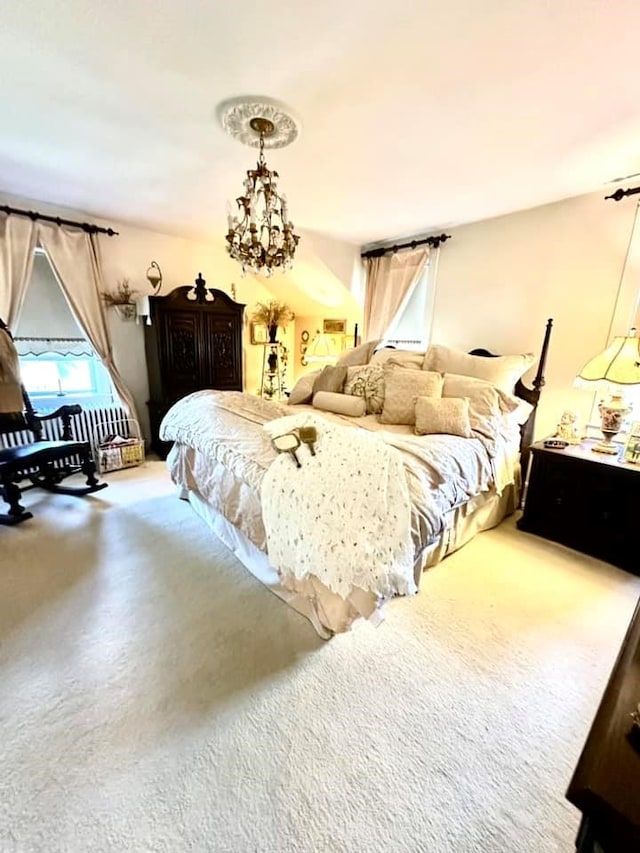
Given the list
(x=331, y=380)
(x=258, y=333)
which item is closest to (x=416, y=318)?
(x=331, y=380)

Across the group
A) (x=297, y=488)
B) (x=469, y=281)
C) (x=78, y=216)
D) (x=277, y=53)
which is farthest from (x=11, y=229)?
(x=469, y=281)

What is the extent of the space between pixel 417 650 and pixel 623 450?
1.89m

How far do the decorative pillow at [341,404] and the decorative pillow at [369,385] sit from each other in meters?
0.07

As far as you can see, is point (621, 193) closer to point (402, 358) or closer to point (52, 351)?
point (402, 358)

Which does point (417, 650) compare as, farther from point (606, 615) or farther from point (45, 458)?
point (45, 458)

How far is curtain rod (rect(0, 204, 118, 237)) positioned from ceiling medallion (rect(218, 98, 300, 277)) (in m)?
2.10

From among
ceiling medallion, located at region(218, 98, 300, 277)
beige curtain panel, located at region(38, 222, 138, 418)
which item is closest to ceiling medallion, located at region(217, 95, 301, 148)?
ceiling medallion, located at region(218, 98, 300, 277)

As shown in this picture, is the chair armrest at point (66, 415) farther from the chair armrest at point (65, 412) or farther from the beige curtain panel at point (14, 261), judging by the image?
the beige curtain panel at point (14, 261)

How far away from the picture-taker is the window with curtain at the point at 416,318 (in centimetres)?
368

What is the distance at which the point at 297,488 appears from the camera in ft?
5.30

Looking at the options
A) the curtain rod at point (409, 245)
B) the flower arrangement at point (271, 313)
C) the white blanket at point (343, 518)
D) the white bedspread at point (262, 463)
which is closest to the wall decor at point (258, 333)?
the flower arrangement at point (271, 313)

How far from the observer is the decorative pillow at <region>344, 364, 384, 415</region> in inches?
115

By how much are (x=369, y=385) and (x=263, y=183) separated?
1580 mm

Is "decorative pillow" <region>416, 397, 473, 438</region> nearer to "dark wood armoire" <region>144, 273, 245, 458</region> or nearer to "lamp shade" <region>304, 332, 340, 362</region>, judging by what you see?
"lamp shade" <region>304, 332, 340, 362</region>
